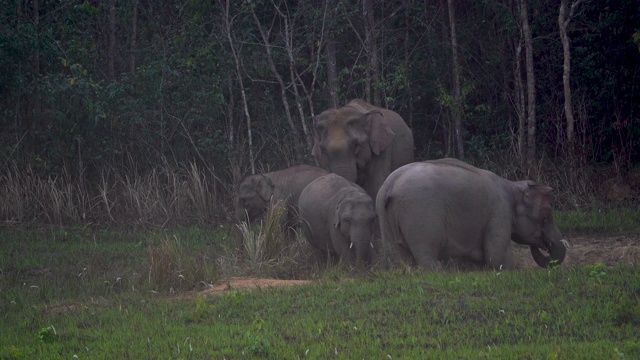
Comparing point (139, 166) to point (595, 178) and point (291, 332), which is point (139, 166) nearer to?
point (595, 178)

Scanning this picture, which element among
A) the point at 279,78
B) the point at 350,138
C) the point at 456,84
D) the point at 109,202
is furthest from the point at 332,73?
the point at 109,202

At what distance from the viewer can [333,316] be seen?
809cm

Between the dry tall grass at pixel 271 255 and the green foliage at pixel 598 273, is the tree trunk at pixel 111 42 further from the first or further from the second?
the green foliage at pixel 598 273

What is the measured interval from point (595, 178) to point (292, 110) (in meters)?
6.76

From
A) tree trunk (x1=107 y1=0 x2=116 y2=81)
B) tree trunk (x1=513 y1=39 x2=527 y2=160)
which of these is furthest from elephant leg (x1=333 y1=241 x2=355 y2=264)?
tree trunk (x1=107 y1=0 x2=116 y2=81)

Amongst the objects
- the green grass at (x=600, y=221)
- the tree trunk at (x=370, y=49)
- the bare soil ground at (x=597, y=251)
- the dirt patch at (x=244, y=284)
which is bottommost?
the bare soil ground at (x=597, y=251)

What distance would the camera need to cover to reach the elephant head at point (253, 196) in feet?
46.8

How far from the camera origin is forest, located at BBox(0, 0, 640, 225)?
55.0 feet

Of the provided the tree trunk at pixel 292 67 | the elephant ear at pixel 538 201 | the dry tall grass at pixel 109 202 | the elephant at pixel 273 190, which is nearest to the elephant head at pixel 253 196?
the elephant at pixel 273 190

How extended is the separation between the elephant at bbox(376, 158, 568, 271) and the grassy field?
60 centimetres

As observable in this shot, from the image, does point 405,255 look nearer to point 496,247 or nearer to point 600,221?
point 496,247

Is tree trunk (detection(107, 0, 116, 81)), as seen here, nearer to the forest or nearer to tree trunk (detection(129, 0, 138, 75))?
the forest

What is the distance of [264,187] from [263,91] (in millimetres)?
5792

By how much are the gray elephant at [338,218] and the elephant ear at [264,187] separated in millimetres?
1236
